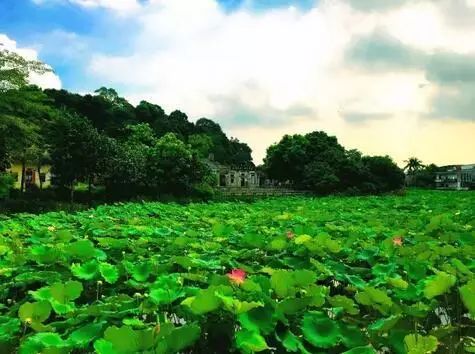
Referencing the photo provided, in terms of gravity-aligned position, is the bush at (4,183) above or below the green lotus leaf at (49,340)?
above

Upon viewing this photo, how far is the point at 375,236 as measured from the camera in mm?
4762

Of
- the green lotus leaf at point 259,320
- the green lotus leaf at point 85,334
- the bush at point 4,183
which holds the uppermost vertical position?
the bush at point 4,183

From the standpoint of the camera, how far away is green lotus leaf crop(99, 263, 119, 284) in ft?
8.16

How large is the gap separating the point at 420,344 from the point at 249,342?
20.7 inches

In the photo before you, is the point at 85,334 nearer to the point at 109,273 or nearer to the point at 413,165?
the point at 109,273

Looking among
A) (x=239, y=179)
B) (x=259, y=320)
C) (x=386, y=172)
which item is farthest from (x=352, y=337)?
(x=239, y=179)

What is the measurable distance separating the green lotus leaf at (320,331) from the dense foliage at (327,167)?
3805 cm

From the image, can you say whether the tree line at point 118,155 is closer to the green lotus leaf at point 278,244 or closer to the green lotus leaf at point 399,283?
the green lotus leaf at point 278,244

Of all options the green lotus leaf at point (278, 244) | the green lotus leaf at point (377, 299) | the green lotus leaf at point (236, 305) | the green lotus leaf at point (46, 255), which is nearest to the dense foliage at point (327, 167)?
the green lotus leaf at point (278, 244)

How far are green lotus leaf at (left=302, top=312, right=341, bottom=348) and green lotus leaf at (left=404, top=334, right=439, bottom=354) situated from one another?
0.31 meters

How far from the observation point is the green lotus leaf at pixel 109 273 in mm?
2488

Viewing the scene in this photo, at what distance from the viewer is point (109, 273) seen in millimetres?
2533

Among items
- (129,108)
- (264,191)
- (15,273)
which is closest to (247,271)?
(15,273)

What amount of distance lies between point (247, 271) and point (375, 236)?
7.77 ft
